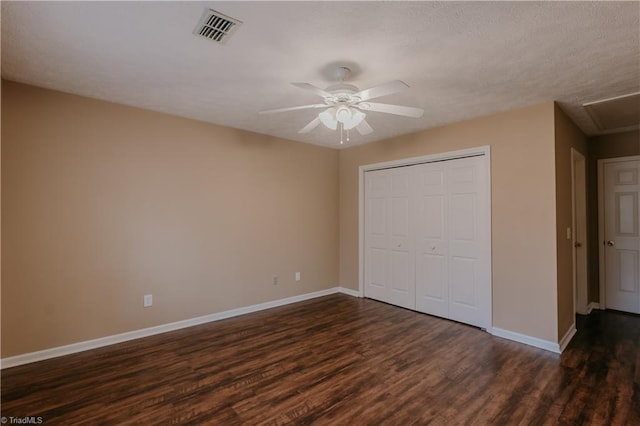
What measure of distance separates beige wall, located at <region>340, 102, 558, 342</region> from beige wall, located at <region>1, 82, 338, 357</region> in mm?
2723

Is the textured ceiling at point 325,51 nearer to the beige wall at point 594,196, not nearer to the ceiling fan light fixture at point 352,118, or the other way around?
the ceiling fan light fixture at point 352,118

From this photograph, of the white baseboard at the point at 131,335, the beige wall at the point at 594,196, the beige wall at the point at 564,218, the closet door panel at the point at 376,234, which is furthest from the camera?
the closet door panel at the point at 376,234

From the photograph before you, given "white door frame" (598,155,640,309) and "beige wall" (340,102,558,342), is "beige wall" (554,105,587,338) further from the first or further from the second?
"white door frame" (598,155,640,309)

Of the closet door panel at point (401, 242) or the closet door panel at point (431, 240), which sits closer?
the closet door panel at point (431, 240)

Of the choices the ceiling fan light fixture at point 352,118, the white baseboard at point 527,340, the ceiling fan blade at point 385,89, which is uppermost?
the ceiling fan blade at point 385,89

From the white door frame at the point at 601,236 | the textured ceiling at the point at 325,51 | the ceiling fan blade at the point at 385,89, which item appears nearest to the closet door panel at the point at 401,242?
the textured ceiling at the point at 325,51

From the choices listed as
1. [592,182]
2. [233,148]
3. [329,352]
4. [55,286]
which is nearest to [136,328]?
[55,286]

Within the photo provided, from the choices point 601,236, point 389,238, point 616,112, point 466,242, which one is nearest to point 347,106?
point 466,242

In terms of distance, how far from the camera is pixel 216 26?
193 centimetres

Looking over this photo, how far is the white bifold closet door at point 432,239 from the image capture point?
3725 mm

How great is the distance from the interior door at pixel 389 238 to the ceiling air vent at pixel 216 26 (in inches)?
124

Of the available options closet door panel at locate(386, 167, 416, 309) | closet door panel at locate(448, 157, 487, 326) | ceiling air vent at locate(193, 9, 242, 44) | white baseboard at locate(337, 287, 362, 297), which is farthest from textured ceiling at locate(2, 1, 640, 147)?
white baseboard at locate(337, 287, 362, 297)

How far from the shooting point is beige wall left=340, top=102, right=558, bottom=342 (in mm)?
3129

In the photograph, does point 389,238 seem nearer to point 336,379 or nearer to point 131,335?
point 336,379
